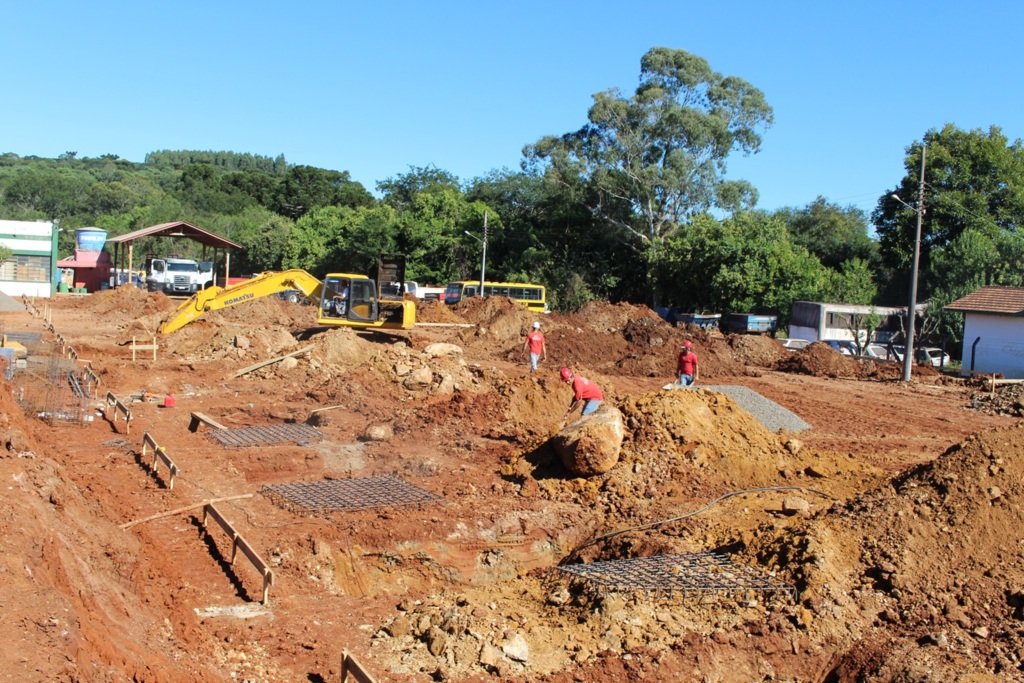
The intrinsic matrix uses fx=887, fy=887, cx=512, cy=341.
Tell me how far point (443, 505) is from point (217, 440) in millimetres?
4974

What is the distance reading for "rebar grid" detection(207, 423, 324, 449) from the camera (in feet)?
46.1

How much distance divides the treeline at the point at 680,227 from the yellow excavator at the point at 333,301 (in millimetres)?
20993

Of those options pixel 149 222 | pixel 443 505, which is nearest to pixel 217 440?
pixel 443 505

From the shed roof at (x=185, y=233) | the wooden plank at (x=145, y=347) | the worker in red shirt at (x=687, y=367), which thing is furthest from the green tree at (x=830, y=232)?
the wooden plank at (x=145, y=347)

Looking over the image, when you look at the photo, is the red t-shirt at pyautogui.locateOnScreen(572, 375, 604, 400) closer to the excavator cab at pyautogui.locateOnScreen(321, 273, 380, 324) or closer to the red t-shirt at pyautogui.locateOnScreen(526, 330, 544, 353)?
the red t-shirt at pyautogui.locateOnScreen(526, 330, 544, 353)

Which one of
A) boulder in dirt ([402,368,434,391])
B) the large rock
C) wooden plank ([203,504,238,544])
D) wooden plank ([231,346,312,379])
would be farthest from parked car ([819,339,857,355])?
wooden plank ([203,504,238,544])

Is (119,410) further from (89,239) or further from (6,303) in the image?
(89,239)

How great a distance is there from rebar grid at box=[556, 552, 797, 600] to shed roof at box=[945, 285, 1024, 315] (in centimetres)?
2384

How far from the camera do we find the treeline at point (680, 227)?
39938mm

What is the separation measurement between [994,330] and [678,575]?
2519 centimetres

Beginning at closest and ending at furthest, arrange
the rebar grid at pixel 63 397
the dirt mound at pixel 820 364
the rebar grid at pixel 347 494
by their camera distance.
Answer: the rebar grid at pixel 347 494 → the rebar grid at pixel 63 397 → the dirt mound at pixel 820 364

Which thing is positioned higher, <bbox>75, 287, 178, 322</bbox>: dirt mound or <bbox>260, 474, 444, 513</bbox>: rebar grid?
<bbox>75, 287, 178, 322</bbox>: dirt mound

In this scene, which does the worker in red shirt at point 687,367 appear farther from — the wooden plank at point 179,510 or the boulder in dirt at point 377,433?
the wooden plank at point 179,510

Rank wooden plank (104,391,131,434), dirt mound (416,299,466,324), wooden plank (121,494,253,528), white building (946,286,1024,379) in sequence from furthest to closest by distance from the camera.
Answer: dirt mound (416,299,466,324)
white building (946,286,1024,379)
wooden plank (104,391,131,434)
wooden plank (121,494,253,528)
